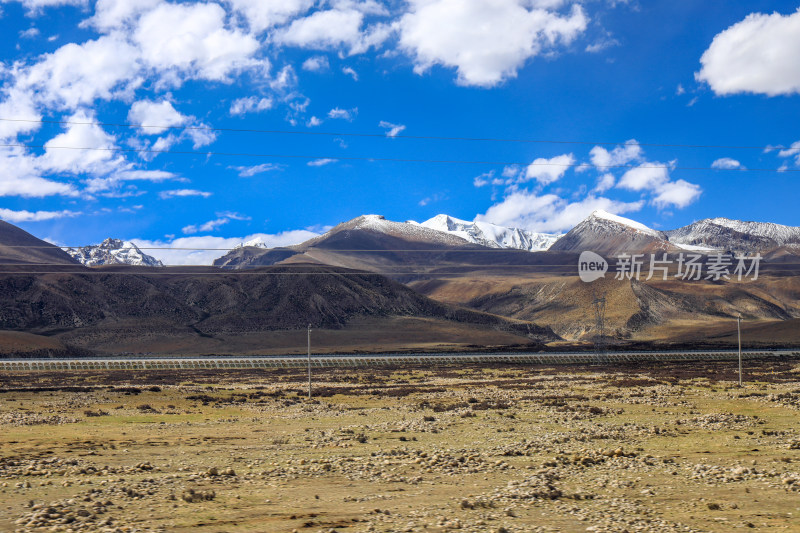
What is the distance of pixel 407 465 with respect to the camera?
21.2 meters

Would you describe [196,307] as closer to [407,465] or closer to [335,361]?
[335,361]

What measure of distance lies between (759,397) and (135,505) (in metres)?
39.6

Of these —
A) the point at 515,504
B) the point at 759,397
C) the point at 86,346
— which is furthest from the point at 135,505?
the point at 86,346

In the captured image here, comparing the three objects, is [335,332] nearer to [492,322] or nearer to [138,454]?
[492,322]

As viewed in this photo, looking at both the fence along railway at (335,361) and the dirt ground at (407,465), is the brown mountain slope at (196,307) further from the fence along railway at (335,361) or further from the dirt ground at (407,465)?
the dirt ground at (407,465)

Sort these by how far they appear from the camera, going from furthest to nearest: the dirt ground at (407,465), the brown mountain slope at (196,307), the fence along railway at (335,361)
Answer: the brown mountain slope at (196,307) → the fence along railway at (335,361) → the dirt ground at (407,465)

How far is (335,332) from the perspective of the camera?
525ft

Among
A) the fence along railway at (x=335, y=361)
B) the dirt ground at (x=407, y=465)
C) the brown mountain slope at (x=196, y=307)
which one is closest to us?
the dirt ground at (x=407, y=465)

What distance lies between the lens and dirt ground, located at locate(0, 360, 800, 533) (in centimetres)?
1488

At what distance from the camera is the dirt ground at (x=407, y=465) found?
14875mm

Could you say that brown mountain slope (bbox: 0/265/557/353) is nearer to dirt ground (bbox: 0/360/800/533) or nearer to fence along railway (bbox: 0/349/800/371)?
fence along railway (bbox: 0/349/800/371)

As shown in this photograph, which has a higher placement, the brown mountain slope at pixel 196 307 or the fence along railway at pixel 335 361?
the brown mountain slope at pixel 196 307

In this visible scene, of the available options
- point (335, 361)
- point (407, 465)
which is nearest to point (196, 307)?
point (335, 361)

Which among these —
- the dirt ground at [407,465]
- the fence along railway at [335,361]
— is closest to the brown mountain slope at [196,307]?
the fence along railway at [335,361]
